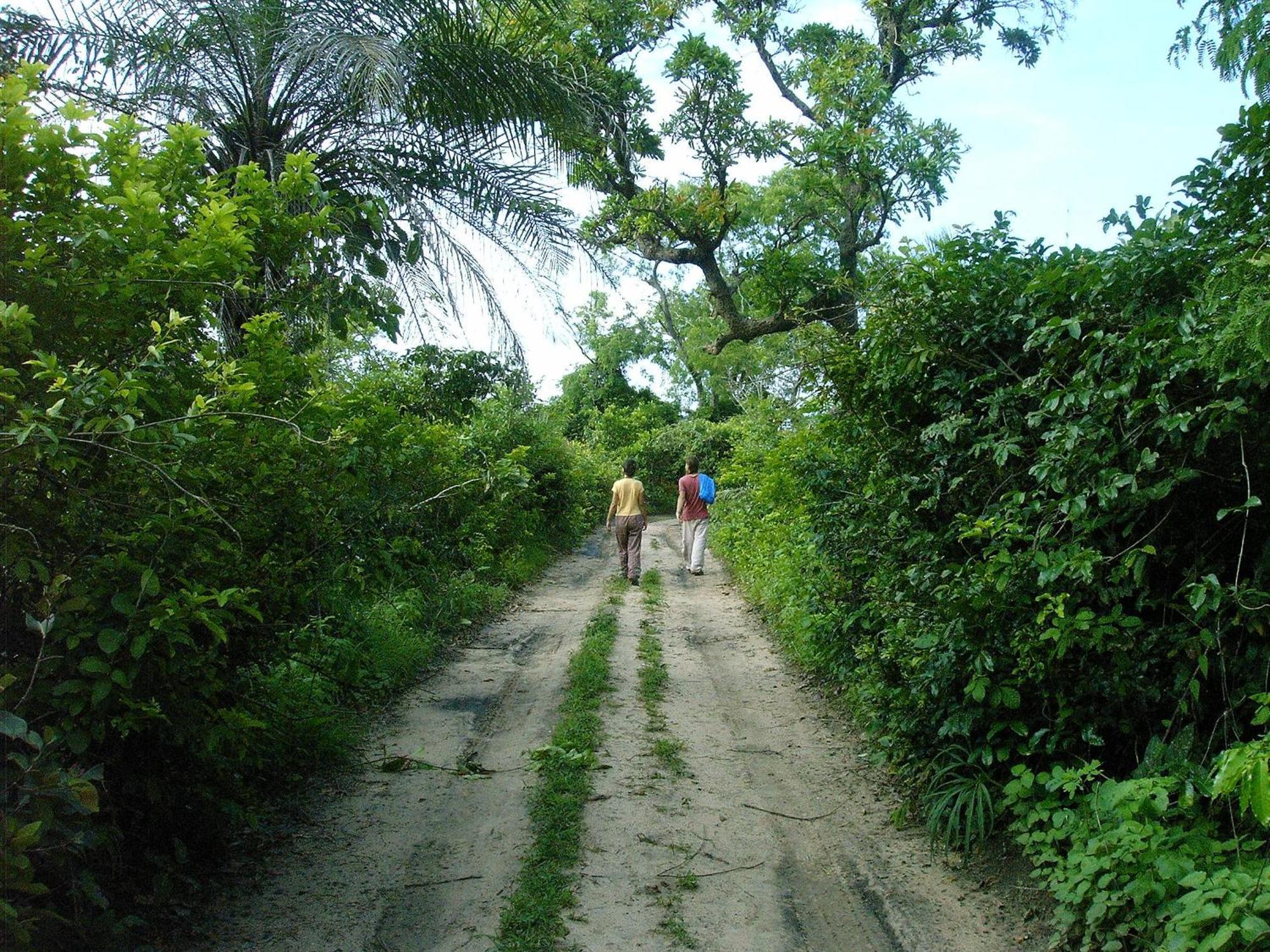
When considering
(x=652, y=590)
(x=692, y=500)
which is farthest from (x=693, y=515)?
(x=652, y=590)

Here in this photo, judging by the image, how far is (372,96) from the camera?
6.66 m

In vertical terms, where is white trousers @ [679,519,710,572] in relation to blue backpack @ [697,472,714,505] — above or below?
below

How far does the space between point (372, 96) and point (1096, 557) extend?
565 cm

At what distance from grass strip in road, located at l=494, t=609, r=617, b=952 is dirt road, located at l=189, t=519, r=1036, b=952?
0.08 meters

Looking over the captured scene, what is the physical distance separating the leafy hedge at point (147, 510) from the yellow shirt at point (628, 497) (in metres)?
8.71

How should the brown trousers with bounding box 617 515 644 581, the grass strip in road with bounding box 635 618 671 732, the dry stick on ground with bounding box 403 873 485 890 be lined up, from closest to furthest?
the dry stick on ground with bounding box 403 873 485 890
the grass strip in road with bounding box 635 618 671 732
the brown trousers with bounding box 617 515 644 581

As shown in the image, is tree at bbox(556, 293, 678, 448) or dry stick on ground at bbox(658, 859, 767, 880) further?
tree at bbox(556, 293, 678, 448)

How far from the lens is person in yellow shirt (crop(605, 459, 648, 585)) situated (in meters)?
14.4

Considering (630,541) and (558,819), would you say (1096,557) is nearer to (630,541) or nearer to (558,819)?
(558,819)

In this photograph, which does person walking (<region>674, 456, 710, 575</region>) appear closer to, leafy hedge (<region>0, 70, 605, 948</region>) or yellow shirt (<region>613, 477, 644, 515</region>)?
yellow shirt (<region>613, 477, 644, 515</region>)

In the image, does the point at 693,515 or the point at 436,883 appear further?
the point at 693,515

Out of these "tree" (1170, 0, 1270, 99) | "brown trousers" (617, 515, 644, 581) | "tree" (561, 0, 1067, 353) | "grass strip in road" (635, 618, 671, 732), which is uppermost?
"tree" (561, 0, 1067, 353)

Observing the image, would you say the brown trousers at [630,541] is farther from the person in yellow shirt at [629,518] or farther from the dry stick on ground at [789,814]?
the dry stick on ground at [789,814]

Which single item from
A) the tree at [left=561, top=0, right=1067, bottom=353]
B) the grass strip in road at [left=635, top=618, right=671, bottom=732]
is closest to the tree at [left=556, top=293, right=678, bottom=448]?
the tree at [left=561, top=0, right=1067, bottom=353]
